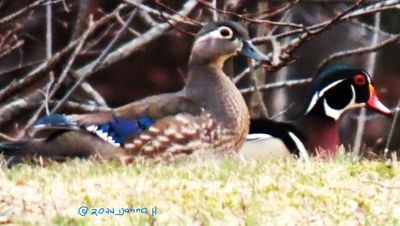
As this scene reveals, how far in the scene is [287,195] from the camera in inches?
316

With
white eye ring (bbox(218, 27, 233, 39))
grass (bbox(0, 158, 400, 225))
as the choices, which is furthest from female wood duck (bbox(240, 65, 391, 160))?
grass (bbox(0, 158, 400, 225))

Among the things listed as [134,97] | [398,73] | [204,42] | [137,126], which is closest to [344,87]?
[204,42]

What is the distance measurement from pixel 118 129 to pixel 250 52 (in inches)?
47.5

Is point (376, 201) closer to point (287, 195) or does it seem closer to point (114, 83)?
point (287, 195)

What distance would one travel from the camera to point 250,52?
34.2 feet

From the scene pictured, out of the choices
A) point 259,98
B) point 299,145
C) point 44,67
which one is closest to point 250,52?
point 299,145

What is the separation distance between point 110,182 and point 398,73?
813 centimetres

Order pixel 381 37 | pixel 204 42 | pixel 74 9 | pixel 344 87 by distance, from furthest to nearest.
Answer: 1. pixel 381 37
2. pixel 74 9
3. pixel 344 87
4. pixel 204 42

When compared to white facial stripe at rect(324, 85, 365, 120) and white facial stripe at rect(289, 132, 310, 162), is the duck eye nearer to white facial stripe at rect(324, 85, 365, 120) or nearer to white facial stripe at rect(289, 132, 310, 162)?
white facial stripe at rect(289, 132, 310, 162)

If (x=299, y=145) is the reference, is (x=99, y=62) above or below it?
above

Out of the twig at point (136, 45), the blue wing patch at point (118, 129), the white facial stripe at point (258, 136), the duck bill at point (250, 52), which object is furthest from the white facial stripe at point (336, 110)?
the blue wing patch at point (118, 129)

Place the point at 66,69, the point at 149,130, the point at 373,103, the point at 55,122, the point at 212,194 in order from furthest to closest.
→ the point at 66,69 → the point at 373,103 → the point at 149,130 → the point at 55,122 → the point at 212,194

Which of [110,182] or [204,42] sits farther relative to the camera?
[204,42]

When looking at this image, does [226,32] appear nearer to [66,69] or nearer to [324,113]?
[324,113]
